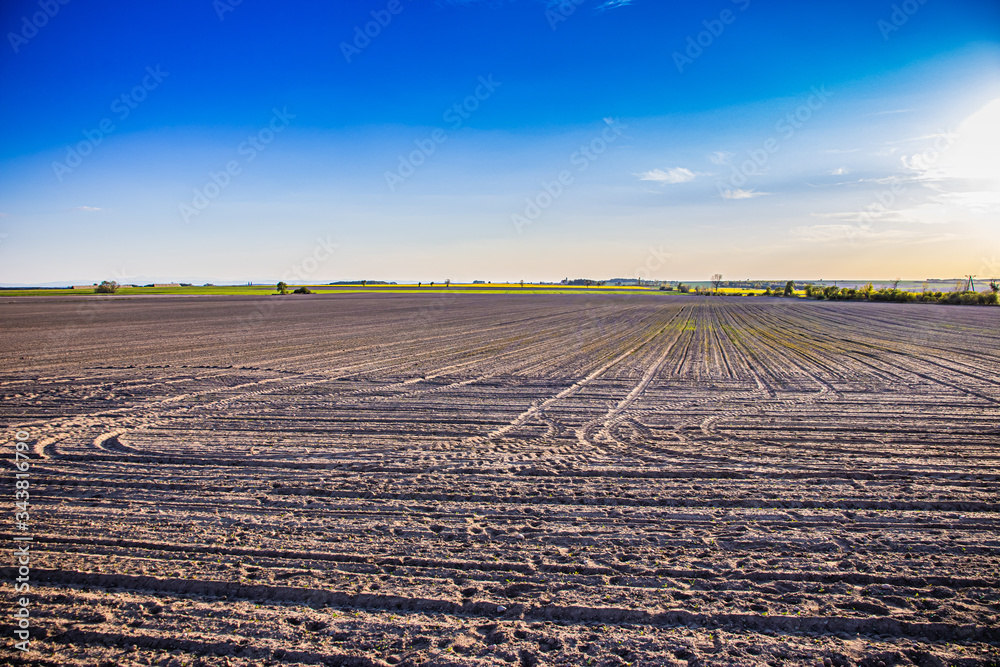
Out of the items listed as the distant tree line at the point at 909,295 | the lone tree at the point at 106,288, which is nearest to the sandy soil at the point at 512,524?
the distant tree line at the point at 909,295

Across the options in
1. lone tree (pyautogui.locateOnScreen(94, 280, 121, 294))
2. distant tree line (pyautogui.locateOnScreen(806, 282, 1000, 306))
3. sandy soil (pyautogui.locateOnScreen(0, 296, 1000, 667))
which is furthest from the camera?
lone tree (pyautogui.locateOnScreen(94, 280, 121, 294))

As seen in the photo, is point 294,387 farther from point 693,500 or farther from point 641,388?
point 693,500

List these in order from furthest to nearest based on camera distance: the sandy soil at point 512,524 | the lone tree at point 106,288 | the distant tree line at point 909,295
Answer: the lone tree at point 106,288 → the distant tree line at point 909,295 → the sandy soil at point 512,524

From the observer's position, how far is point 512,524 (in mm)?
4254

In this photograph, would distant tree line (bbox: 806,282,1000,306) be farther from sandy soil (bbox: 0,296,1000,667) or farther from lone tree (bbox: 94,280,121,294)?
lone tree (bbox: 94,280,121,294)

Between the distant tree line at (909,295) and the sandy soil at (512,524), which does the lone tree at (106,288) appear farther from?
the distant tree line at (909,295)

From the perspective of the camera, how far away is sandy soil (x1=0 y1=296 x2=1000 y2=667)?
2.91 meters

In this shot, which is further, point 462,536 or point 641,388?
point 641,388

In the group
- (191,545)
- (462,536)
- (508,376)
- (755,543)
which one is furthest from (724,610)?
(508,376)

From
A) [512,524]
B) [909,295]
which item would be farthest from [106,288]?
[909,295]

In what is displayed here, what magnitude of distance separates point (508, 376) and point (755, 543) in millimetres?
7644

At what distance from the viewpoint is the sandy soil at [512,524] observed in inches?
115

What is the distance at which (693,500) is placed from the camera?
4707 millimetres

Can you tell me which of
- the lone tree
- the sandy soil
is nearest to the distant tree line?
the sandy soil
